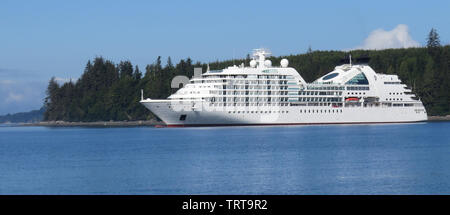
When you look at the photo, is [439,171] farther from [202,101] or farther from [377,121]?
[377,121]

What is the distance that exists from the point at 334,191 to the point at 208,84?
5541 cm

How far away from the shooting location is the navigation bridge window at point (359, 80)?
94.7 metres

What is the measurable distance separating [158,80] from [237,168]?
10333 centimetres

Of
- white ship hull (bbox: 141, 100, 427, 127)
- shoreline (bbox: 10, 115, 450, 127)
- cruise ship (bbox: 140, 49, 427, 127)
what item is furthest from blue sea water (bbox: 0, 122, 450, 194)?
shoreline (bbox: 10, 115, 450, 127)

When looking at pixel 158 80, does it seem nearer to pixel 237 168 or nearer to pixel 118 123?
pixel 118 123

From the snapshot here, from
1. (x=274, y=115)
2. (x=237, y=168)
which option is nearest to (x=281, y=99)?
(x=274, y=115)

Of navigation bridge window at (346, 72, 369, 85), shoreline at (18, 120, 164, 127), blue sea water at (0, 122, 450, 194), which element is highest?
navigation bridge window at (346, 72, 369, 85)

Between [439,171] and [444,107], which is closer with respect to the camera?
[439,171]

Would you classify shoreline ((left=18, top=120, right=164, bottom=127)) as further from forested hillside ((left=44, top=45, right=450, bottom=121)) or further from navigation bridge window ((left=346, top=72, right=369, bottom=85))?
navigation bridge window ((left=346, top=72, right=369, bottom=85))

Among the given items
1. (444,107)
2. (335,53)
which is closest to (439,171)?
(444,107)

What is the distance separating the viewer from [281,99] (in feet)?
290

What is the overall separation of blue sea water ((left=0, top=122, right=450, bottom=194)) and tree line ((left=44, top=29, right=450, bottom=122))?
7376cm

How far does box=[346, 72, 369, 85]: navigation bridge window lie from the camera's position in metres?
94.7
